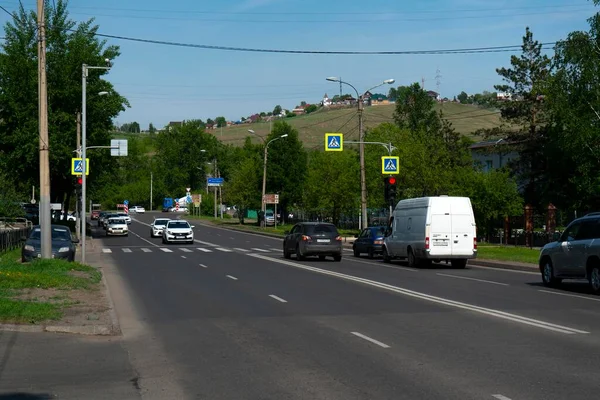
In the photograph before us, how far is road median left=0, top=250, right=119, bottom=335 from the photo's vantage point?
13.6 m

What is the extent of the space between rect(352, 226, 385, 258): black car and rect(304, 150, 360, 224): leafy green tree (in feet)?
95.0

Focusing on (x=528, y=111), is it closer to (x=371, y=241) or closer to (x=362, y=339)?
(x=371, y=241)

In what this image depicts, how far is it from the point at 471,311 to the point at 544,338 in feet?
12.3

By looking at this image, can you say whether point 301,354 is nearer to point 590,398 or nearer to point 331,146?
point 590,398

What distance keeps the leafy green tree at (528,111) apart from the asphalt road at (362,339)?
50.1m

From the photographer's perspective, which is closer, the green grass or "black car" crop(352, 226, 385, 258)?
the green grass

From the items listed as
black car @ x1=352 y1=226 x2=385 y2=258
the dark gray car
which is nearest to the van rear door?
the dark gray car

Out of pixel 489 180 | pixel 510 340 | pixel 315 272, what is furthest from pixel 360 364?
pixel 489 180

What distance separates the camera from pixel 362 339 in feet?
41.4

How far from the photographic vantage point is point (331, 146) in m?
44.2

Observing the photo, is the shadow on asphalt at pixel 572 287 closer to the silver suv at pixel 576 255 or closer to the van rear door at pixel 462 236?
the silver suv at pixel 576 255

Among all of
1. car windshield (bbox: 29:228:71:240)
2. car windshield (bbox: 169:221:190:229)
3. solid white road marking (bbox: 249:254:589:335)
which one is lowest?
solid white road marking (bbox: 249:254:589:335)

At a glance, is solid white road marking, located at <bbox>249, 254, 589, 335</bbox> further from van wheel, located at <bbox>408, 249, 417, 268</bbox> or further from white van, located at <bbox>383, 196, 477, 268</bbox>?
van wheel, located at <bbox>408, 249, 417, 268</bbox>

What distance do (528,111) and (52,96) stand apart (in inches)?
1598
